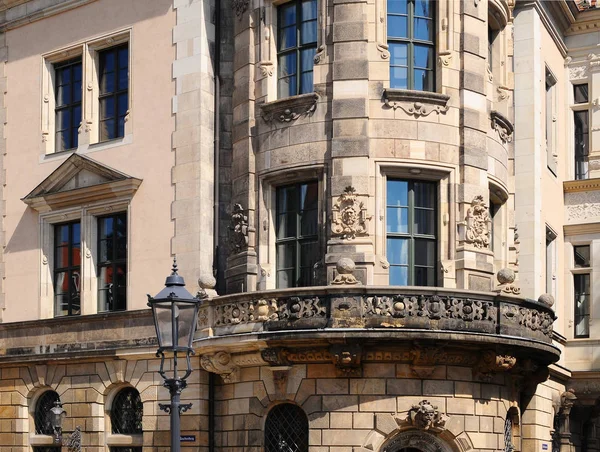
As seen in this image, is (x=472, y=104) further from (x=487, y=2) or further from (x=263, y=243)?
(x=263, y=243)

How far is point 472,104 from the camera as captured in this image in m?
25.9

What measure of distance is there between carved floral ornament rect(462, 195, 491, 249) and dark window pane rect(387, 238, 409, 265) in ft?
4.03

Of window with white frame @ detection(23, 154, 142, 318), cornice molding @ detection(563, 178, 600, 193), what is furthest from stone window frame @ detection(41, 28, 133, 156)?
cornice molding @ detection(563, 178, 600, 193)

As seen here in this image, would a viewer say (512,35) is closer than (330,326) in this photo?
No

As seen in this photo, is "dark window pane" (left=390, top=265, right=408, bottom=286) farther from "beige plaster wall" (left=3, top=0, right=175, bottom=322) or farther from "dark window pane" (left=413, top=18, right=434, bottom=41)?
"beige plaster wall" (left=3, top=0, right=175, bottom=322)

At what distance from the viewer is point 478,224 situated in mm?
25469

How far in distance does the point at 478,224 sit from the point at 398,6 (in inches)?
186

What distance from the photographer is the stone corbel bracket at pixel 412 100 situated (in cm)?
2519

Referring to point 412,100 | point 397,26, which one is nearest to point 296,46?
point 397,26

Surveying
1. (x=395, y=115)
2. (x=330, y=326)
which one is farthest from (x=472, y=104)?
(x=330, y=326)

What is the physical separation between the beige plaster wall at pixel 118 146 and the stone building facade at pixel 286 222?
0.19ft

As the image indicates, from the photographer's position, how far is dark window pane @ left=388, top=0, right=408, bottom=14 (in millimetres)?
25719

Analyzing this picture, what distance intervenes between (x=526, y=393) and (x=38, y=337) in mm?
11325

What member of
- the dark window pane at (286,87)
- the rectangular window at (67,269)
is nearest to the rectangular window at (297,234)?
the dark window pane at (286,87)
